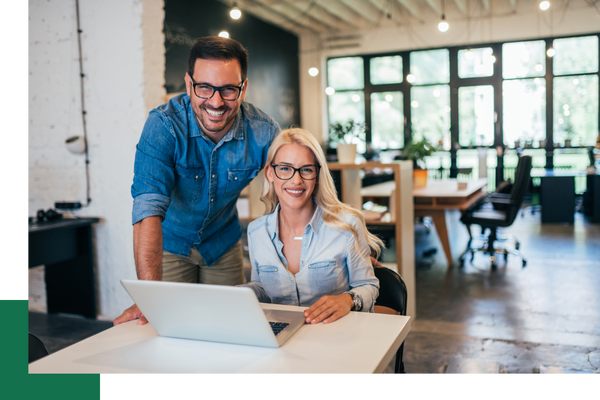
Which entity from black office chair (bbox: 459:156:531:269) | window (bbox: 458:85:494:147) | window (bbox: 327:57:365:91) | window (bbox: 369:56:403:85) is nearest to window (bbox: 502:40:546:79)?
window (bbox: 458:85:494:147)

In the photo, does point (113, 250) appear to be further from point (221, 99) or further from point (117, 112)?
point (221, 99)

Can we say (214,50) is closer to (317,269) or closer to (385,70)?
(317,269)

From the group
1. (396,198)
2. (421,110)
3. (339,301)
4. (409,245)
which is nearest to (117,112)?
(396,198)

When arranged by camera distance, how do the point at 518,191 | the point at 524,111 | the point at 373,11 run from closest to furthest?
the point at 518,191 < the point at 524,111 < the point at 373,11

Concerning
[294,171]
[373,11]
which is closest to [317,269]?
[294,171]

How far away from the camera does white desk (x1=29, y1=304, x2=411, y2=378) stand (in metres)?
1.12

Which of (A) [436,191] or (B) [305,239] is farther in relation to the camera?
(A) [436,191]

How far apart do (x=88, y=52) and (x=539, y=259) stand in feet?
15.1

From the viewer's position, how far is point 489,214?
16.9 ft

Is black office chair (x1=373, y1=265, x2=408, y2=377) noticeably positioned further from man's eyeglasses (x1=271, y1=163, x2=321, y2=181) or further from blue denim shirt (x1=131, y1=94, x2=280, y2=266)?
blue denim shirt (x1=131, y1=94, x2=280, y2=266)

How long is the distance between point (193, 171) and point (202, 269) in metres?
0.49

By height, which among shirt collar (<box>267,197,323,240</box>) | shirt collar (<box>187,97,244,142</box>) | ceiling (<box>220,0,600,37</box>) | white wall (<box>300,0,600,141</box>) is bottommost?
shirt collar (<box>267,197,323,240</box>)

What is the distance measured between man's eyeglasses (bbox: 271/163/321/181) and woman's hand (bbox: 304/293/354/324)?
46 centimetres

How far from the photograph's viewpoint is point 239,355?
1.19m
